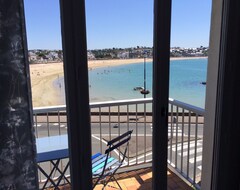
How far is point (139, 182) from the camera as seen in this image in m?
2.81

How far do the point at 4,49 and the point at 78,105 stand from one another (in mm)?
507

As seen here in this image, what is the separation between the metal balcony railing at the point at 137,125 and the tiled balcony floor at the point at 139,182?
122 millimetres

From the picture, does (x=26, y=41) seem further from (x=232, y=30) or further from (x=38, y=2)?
(x=232, y=30)

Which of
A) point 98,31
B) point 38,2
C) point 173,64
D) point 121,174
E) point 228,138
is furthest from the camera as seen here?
point 121,174

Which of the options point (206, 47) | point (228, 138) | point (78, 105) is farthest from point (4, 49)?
point (228, 138)

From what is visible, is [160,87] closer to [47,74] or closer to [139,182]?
[47,74]

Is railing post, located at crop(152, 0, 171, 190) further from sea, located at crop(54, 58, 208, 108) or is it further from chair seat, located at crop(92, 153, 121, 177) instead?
chair seat, located at crop(92, 153, 121, 177)

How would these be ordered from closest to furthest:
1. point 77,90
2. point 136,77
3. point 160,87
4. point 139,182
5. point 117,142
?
point 77,90 → point 160,87 → point 136,77 → point 117,142 → point 139,182

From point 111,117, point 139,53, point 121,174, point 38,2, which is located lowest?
point 121,174

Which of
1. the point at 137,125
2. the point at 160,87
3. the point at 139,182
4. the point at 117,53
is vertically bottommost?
the point at 139,182

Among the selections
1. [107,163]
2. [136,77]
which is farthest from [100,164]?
[136,77]

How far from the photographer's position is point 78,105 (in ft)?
4.49

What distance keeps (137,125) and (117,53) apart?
186 centimetres

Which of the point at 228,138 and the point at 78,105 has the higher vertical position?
the point at 78,105
